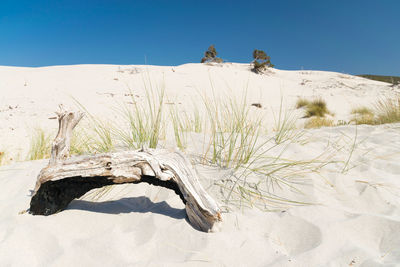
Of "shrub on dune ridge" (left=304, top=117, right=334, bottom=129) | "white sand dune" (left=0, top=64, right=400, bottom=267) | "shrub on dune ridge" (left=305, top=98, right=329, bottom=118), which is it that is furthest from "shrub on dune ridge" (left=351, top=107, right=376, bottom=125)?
"white sand dune" (left=0, top=64, right=400, bottom=267)

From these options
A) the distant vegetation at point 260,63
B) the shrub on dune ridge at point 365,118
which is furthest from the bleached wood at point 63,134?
the distant vegetation at point 260,63

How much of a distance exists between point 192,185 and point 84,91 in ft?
28.3

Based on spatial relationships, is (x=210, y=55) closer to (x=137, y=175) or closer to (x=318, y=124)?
(x=318, y=124)

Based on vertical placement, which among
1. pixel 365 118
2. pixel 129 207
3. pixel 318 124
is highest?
pixel 365 118

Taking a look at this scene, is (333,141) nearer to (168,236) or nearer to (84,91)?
(168,236)

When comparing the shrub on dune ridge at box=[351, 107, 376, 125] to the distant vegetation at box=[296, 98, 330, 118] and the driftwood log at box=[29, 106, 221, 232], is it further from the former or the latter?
the driftwood log at box=[29, 106, 221, 232]

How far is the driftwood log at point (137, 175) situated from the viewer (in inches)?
54.6

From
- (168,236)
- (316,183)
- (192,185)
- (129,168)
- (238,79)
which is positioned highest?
(238,79)

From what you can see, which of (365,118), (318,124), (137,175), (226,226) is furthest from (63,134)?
(365,118)

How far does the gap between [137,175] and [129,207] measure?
0.38 metres

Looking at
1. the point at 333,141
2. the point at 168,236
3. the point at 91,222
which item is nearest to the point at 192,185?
the point at 168,236

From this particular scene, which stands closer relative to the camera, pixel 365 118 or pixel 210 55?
pixel 365 118

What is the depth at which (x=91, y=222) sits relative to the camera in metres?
1.48

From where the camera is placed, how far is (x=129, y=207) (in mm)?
1665
